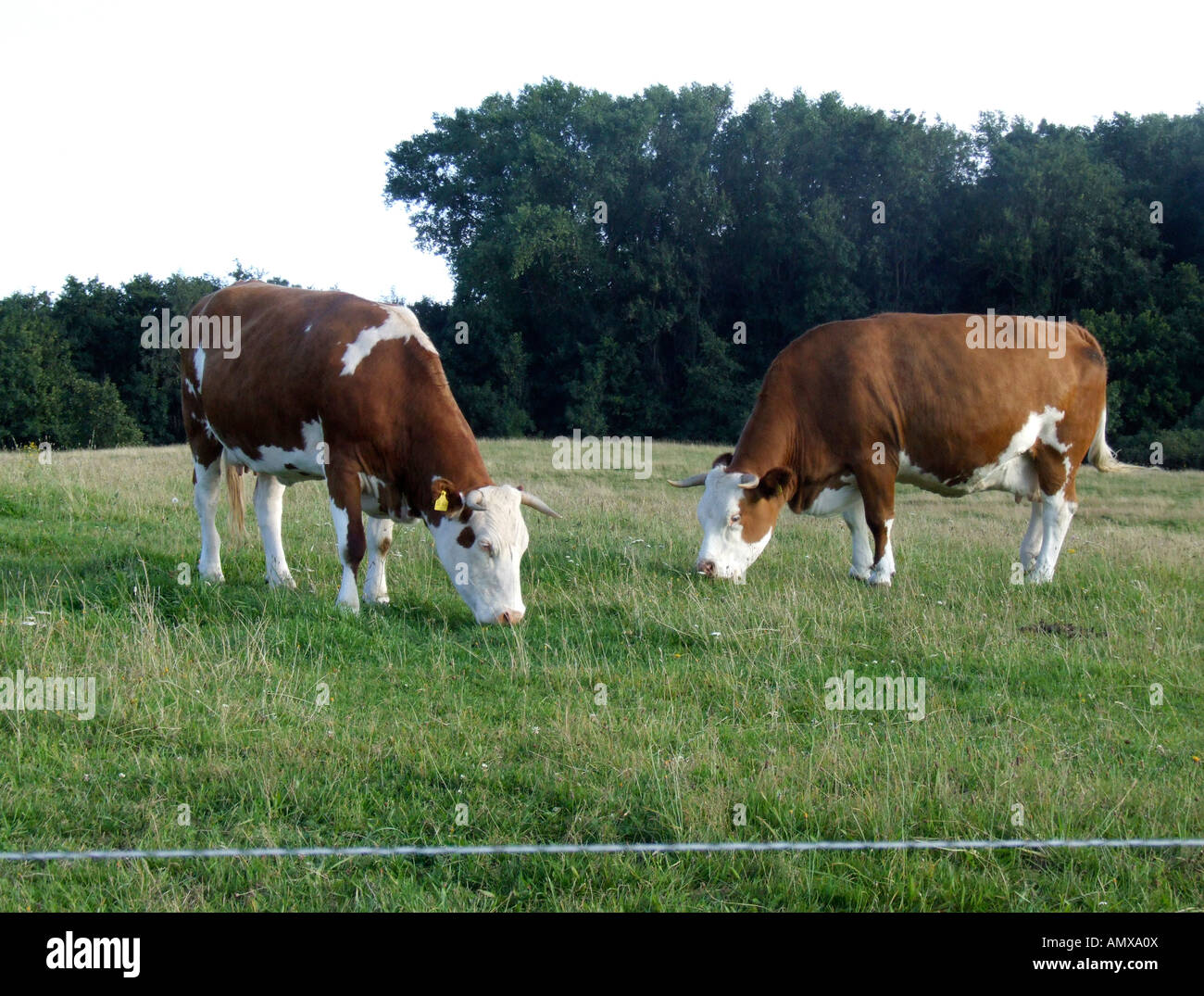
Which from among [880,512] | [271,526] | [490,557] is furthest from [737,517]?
[271,526]

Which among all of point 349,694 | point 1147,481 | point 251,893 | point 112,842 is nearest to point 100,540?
point 349,694

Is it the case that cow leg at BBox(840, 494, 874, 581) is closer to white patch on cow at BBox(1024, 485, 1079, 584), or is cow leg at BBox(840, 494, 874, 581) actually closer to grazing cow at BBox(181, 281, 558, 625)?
white patch on cow at BBox(1024, 485, 1079, 584)

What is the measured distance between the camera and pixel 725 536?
9844 millimetres

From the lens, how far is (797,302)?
4388 cm

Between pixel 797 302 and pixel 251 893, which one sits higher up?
pixel 797 302

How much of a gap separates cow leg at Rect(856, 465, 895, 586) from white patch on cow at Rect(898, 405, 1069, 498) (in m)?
0.50

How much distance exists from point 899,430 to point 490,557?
4.53 m

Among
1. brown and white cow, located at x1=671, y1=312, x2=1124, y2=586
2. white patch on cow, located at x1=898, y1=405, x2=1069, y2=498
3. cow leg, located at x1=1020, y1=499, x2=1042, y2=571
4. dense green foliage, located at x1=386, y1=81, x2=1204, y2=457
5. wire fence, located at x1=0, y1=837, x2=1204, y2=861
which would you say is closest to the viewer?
wire fence, located at x1=0, y1=837, x2=1204, y2=861

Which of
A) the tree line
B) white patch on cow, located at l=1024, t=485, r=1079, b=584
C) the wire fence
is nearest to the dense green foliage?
the tree line

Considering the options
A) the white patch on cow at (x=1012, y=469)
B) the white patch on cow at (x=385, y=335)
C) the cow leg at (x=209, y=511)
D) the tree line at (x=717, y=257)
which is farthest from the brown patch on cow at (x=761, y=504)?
the tree line at (x=717, y=257)

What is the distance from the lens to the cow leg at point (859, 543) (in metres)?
10.4

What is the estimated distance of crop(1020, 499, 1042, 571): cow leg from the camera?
1108cm

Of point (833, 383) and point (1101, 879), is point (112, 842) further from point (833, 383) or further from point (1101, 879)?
point (833, 383)

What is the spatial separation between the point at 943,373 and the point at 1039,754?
236 inches
